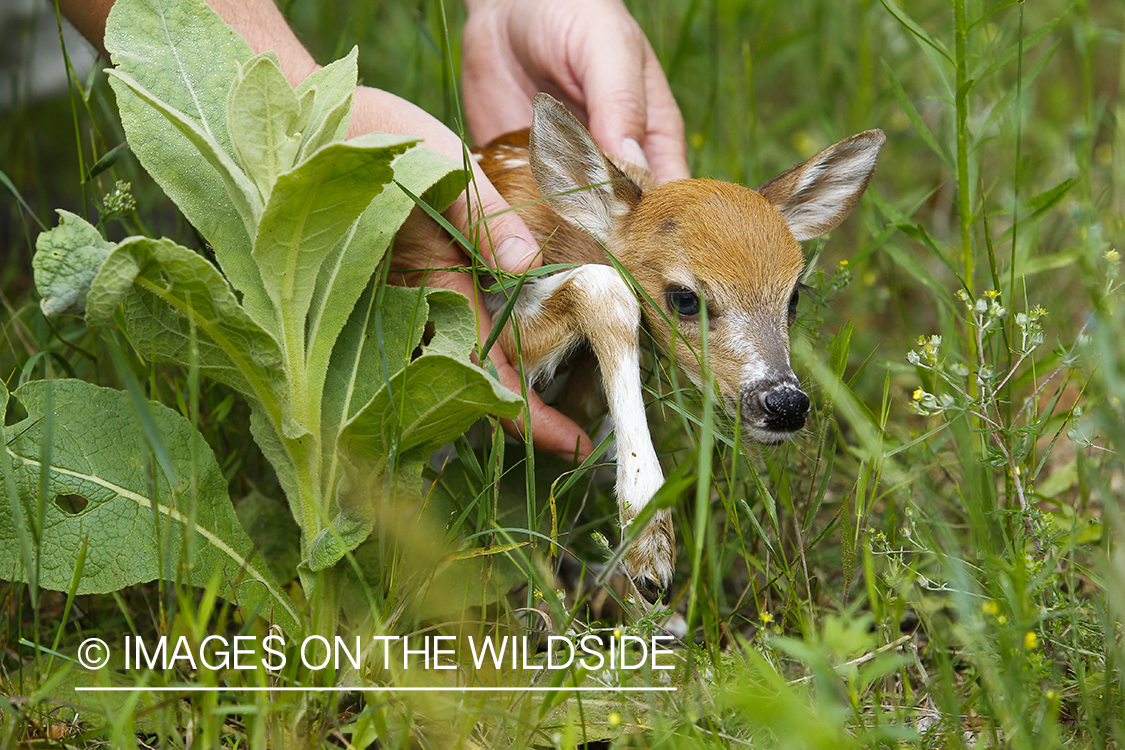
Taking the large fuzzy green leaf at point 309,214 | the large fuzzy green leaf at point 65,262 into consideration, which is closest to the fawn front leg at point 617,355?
the large fuzzy green leaf at point 309,214

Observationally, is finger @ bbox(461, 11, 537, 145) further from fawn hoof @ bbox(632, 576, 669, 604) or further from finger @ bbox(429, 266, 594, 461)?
fawn hoof @ bbox(632, 576, 669, 604)

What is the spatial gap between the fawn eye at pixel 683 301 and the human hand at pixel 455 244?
39 cm

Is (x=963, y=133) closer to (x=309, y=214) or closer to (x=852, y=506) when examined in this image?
(x=852, y=506)

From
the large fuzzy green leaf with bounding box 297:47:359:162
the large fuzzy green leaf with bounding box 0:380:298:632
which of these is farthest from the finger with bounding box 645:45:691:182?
the large fuzzy green leaf with bounding box 0:380:298:632

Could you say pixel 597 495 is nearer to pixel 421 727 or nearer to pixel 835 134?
pixel 421 727

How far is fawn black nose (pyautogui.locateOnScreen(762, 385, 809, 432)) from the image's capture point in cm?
223

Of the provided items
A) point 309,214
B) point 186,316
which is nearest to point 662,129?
point 309,214

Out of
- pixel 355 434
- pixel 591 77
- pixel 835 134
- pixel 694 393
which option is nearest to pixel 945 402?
pixel 694 393

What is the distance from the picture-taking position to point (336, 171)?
1.86m

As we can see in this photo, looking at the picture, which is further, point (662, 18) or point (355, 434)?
point (662, 18)

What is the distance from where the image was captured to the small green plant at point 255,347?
192 cm

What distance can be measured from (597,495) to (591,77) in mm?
1465

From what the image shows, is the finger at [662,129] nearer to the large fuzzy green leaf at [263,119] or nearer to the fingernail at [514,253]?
the fingernail at [514,253]

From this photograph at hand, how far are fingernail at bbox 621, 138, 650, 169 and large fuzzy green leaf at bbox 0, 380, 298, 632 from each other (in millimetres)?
1672
